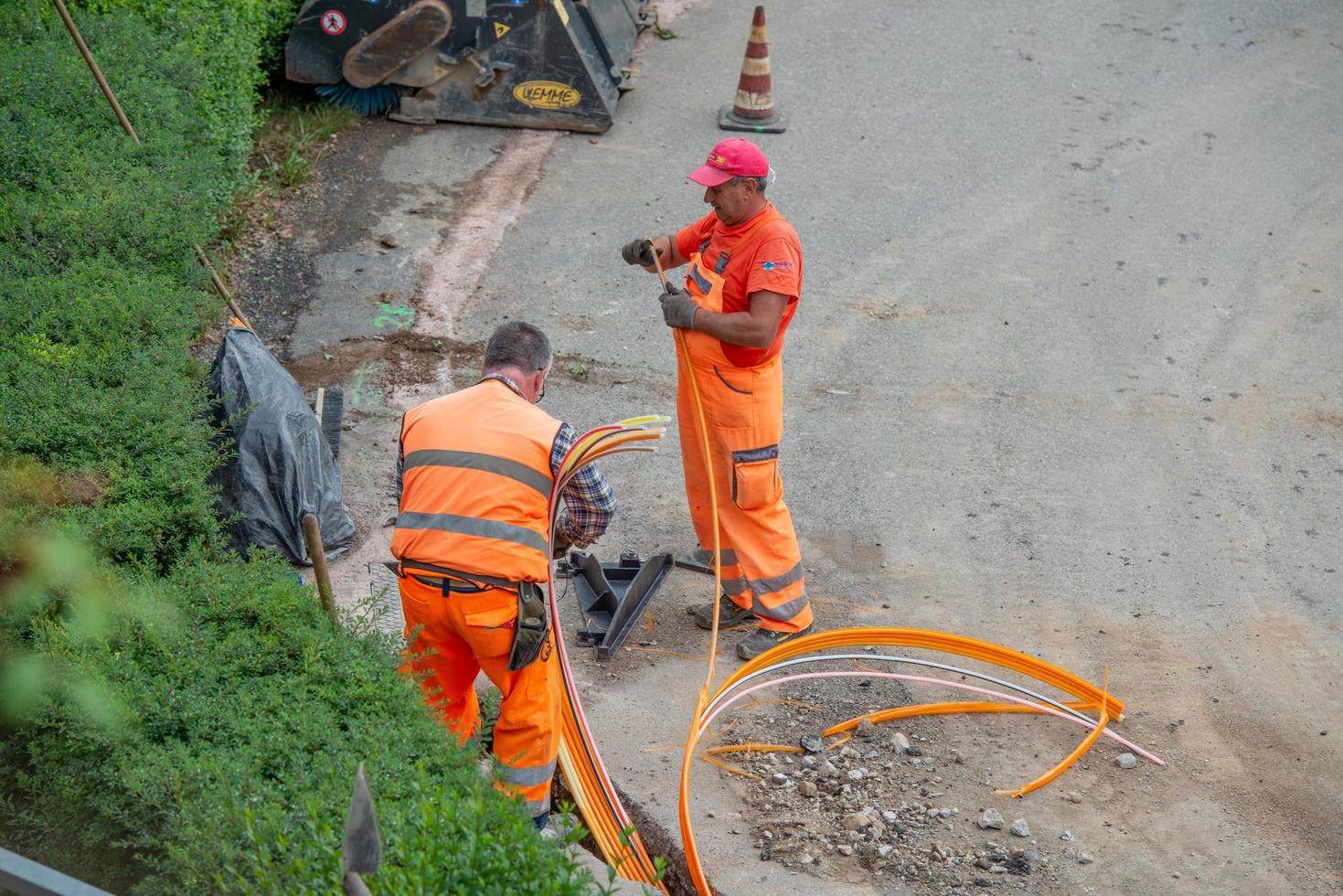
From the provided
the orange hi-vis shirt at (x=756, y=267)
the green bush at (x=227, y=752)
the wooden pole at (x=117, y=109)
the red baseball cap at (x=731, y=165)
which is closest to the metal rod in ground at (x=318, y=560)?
the green bush at (x=227, y=752)

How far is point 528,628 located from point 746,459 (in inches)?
62.6

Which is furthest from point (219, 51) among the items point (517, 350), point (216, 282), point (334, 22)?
point (517, 350)

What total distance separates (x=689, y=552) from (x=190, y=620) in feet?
8.91

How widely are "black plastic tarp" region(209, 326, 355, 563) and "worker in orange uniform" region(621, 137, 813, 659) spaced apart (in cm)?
163

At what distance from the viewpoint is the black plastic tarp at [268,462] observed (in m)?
5.18

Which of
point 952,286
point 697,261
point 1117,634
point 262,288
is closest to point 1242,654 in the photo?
point 1117,634

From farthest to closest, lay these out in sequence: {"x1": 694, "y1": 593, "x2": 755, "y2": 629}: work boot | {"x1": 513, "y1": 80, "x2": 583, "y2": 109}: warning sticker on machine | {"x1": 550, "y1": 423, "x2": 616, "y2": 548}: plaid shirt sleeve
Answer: {"x1": 513, "y1": 80, "x2": 583, "y2": 109}: warning sticker on machine
{"x1": 694, "y1": 593, "x2": 755, "y2": 629}: work boot
{"x1": 550, "y1": 423, "x2": 616, "y2": 548}: plaid shirt sleeve

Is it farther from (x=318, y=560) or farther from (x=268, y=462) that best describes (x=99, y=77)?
(x=318, y=560)

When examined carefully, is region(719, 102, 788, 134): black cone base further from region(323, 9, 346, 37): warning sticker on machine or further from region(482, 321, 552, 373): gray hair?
region(482, 321, 552, 373): gray hair

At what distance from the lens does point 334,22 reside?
9141 mm

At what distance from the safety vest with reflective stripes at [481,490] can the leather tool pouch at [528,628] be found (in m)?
0.06

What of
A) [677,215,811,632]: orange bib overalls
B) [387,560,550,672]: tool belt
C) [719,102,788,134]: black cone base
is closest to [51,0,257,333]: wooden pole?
[677,215,811,632]: orange bib overalls

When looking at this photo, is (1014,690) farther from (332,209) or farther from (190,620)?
(332,209)

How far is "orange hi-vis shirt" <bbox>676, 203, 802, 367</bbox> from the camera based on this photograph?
4.89m
